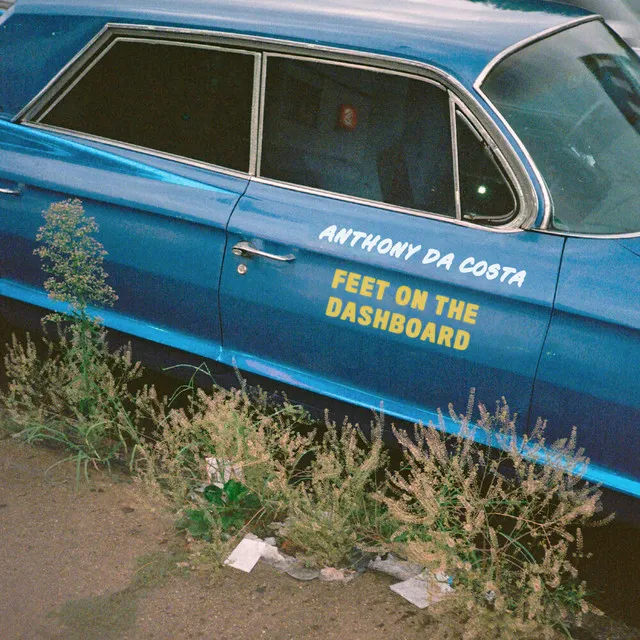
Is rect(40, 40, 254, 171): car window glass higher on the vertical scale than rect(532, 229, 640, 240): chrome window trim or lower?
higher

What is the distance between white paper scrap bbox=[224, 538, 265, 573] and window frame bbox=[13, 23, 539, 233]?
123 cm

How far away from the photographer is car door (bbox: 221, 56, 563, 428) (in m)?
3.13

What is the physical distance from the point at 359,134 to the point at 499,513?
4.53 ft

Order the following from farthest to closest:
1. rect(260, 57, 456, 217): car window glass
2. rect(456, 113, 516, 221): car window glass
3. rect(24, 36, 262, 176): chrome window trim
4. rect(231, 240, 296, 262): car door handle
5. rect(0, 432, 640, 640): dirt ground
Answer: rect(24, 36, 262, 176): chrome window trim → rect(231, 240, 296, 262): car door handle → rect(260, 57, 456, 217): car window glass → rect(456, 113, 516, 221): car window glass → rect(0, 432, 640, 640): dirt ground

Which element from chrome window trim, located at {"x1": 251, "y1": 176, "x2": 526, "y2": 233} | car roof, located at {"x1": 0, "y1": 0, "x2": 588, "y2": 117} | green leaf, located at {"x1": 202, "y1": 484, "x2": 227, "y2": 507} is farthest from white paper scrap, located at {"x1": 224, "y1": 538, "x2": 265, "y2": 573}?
car roof, located at {"x1": 0, "y1": 0, "x2": 588, "y2": 117}

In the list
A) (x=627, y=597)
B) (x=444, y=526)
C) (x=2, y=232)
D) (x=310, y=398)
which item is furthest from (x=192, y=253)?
(x=627, y=597)

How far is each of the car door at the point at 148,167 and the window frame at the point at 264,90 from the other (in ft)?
0.04

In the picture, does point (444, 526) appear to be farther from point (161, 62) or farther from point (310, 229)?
point (161, 62)

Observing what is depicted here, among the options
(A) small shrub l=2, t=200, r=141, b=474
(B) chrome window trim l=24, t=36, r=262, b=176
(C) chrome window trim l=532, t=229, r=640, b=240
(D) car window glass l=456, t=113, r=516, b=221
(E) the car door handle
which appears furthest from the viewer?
(A) small shrub l=2, t=200, r=141, b=474

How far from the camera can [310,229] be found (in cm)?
340

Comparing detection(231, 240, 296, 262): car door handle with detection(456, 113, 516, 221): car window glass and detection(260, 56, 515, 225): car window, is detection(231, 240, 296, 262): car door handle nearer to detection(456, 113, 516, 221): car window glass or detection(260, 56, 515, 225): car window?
detection(260, 56, 515, 225): car window

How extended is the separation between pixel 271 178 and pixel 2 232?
1248 millimetres

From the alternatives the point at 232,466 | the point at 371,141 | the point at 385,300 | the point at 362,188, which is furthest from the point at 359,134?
the point at 232,466

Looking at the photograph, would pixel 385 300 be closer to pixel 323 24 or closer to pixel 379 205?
pixel 379 205
